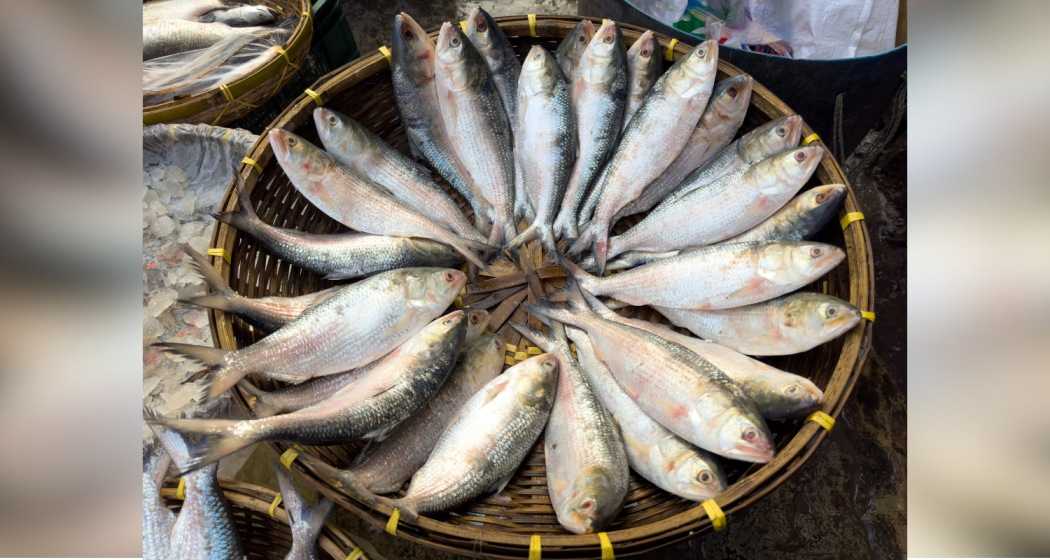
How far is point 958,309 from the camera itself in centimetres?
67

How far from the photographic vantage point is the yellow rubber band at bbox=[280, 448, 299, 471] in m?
1.53

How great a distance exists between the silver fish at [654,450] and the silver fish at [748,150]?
2.07ft

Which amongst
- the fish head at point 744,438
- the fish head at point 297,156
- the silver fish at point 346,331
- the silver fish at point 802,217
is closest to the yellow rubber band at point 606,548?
the fish head at point 744,438

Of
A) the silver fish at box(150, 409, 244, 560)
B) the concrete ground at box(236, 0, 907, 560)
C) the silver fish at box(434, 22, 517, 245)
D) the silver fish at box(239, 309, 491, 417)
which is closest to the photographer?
the silver fish at box(239, 309, 491, 417)

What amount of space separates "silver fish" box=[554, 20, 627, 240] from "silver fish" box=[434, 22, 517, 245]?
0.19 meters

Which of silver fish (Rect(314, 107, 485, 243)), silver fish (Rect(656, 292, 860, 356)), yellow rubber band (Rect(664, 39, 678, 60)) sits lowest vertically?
silver fish (Rect(656, 292, 860, 356))

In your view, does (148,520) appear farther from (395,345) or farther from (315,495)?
(395,345)

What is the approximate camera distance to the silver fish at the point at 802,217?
70.3 inches

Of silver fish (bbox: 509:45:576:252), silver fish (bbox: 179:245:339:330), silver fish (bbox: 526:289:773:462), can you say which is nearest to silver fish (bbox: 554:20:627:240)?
silver fish (bbox: 509:45:576:252)

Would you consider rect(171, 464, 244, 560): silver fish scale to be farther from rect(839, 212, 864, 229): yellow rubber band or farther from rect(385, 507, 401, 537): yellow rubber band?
rect(839, 212, 864, 229): yellow rubber band

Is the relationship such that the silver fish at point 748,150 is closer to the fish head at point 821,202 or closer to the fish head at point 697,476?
the fish head at point 821,202

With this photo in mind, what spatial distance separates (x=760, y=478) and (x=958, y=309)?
93 centimetres

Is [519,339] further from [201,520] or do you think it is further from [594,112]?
[201,520]

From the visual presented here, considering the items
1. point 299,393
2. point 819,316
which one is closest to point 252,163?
point 299,393
